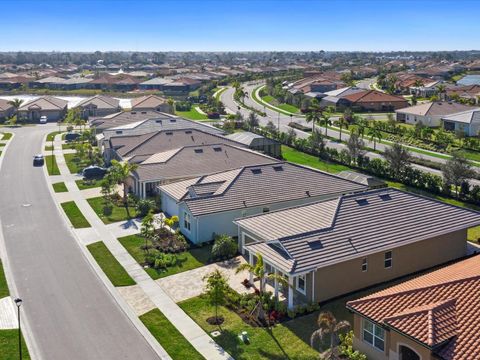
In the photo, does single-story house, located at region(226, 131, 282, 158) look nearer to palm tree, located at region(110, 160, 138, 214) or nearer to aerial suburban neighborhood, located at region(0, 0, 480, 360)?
aerial suburban neighborhood, located at region(0, 0, 480, 360)

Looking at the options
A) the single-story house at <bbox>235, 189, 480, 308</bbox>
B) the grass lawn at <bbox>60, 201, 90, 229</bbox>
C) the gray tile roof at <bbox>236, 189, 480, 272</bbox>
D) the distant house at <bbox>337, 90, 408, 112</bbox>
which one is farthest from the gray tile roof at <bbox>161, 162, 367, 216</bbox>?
the distant house at <bbox>337, 90, 408, 112</bbox>

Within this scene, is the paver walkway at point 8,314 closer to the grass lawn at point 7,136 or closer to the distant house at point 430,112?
the grass lawn at point 7,136

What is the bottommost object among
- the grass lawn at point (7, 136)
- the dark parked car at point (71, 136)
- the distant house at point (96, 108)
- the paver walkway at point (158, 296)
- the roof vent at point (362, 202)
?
the paver walkway at point (158, 296)

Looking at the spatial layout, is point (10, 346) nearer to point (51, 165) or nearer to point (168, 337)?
point (168, 337)

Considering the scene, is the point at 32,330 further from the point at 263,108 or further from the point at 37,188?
the point at 263,108

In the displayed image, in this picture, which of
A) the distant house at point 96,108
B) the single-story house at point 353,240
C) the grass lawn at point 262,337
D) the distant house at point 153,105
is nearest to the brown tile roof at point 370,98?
the distant house at point 153,105

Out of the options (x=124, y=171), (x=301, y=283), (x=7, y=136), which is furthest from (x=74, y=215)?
(x=7, y=136)

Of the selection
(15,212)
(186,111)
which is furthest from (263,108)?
(15,212)
